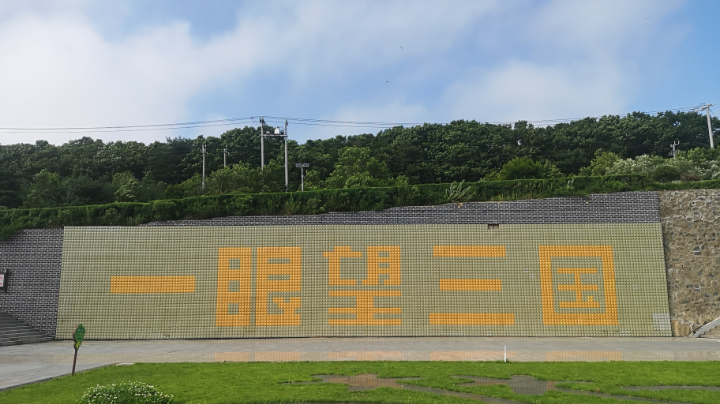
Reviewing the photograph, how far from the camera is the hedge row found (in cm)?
1566

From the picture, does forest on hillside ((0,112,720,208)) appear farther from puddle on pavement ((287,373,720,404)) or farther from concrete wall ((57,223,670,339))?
puddle on pavement ((287,373,720,404))

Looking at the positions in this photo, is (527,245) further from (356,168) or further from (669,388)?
(356,168)

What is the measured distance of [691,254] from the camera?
1474 centimetres

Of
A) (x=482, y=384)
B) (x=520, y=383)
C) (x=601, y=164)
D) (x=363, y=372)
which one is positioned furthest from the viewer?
(x=601, y=164)

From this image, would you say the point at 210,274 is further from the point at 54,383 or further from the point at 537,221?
the point at 537,221

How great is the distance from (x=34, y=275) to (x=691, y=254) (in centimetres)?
1999

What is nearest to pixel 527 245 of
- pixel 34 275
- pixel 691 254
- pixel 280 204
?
pixel 691 254

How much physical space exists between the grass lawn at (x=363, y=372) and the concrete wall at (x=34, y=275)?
7.38m

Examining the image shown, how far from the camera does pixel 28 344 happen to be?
13688 millimetres

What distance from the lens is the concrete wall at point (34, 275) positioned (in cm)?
1477

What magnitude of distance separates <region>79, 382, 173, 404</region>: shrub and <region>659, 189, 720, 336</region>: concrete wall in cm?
1436

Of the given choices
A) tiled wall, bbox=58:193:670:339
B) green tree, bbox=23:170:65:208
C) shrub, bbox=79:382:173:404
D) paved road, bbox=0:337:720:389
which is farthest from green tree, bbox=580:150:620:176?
shrub, bbox=79:382:173:404

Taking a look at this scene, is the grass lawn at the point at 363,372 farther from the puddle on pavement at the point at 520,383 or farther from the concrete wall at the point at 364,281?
the concrete wall at the point at 364,281

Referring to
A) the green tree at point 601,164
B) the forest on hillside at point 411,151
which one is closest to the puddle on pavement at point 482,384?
the forest on hillside at point 411,151
